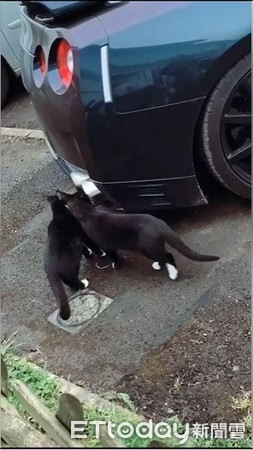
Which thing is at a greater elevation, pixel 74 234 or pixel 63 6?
pixel 63 6

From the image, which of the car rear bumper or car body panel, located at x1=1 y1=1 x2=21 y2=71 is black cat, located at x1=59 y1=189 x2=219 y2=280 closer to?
the car rear bumper

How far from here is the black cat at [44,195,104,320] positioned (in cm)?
335

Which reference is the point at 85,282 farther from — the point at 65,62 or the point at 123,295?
the point at 65,62

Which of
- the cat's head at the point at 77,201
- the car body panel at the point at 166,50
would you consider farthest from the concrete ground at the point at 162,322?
the car body panel at the point at 166,50

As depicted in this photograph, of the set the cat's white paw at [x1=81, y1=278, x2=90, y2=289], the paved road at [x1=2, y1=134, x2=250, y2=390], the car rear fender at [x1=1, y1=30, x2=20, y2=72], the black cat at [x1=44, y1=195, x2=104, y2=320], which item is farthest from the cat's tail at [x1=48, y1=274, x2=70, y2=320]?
the car rear fender at [x1=1, y1=30, x2=20, y2=72]

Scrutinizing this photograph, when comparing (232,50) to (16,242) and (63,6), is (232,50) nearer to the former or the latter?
(63,6)

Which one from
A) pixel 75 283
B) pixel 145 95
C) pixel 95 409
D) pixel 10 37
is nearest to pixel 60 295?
pixel 75 283

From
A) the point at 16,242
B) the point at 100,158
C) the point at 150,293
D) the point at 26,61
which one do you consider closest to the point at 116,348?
the point at 150,293

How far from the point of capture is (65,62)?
10.8 ft

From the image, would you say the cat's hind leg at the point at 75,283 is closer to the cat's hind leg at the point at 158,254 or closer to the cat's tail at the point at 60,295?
the cat's tail at the point at 60,295

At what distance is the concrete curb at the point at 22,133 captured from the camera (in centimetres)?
556

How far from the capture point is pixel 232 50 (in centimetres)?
313

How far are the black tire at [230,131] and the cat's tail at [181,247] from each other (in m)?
0.43

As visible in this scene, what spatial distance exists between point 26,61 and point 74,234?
997 mm
